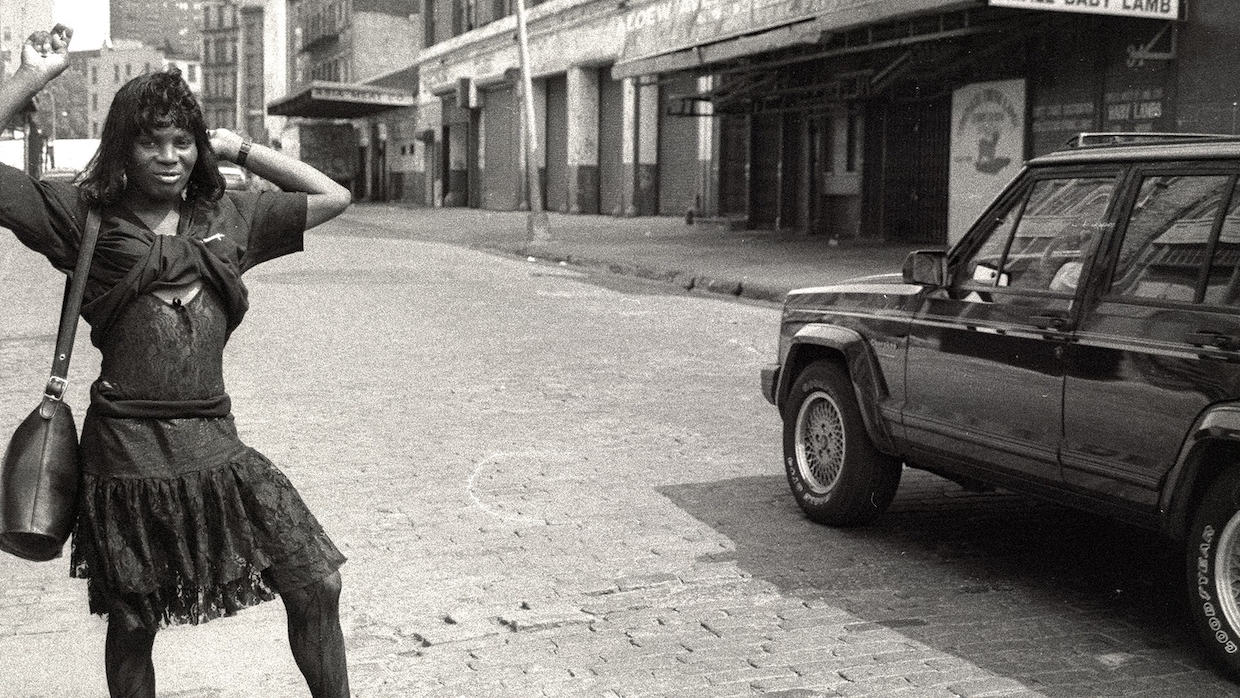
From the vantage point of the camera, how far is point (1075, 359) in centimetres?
491

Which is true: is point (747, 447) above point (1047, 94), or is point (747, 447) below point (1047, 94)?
below

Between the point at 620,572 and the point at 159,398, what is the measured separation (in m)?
2.67

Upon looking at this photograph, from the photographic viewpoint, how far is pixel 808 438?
21.5 ft

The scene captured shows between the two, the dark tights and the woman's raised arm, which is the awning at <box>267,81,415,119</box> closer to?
the woman's raised arm

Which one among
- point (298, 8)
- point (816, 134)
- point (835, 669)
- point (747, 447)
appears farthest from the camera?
point (298, 8)

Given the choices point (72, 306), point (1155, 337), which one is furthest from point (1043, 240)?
point (72, 306)

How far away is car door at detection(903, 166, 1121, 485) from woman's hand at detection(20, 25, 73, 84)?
339 cm

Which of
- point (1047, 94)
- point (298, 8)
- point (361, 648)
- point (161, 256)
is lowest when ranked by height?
point (361, 648)

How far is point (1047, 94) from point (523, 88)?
38.0ft

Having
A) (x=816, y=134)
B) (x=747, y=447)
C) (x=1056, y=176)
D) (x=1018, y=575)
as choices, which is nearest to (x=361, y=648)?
(x=1018, y=575)

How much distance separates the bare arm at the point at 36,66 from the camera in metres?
3.13

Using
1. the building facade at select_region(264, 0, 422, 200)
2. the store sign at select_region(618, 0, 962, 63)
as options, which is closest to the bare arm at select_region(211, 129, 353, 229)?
the store sign at select_region(618, 0, 962, 63)

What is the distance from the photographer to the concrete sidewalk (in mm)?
19609

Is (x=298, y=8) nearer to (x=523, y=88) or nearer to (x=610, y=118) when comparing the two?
(x=610, y=118)
